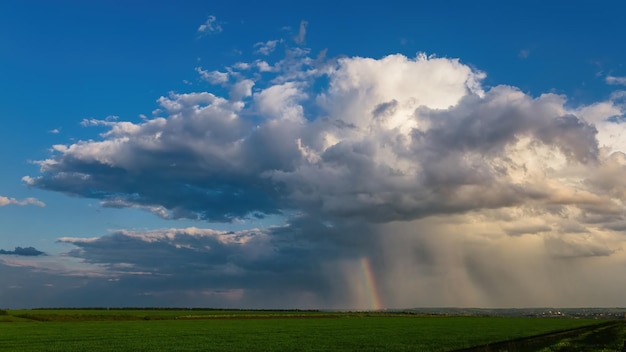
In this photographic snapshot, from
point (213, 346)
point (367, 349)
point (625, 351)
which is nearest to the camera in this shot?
point (625, 351)

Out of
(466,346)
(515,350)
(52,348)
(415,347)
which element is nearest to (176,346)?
(52,348)

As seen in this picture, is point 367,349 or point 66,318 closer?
point 367,349

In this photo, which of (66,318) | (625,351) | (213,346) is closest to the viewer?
(625,351)

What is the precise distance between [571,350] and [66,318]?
12098cm

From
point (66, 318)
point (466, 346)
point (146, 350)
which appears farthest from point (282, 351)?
point (66, 318)

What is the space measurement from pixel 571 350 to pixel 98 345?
145ft

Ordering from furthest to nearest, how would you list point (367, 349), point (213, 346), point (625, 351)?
point (213, 346)
point (367, 349)
point (625, 351)

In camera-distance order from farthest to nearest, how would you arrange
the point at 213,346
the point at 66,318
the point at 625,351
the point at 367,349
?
the point at 66,318, the point at 213,346, the point at 367,349, the point at 625,351

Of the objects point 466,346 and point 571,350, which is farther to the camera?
point 466,346

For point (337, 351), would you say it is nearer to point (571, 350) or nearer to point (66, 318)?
point (571, 350)

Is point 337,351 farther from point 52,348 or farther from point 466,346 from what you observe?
point 52,348

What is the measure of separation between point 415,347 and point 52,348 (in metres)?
33.6

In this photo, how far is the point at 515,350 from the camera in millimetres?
45281

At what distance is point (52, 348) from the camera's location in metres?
46.3
